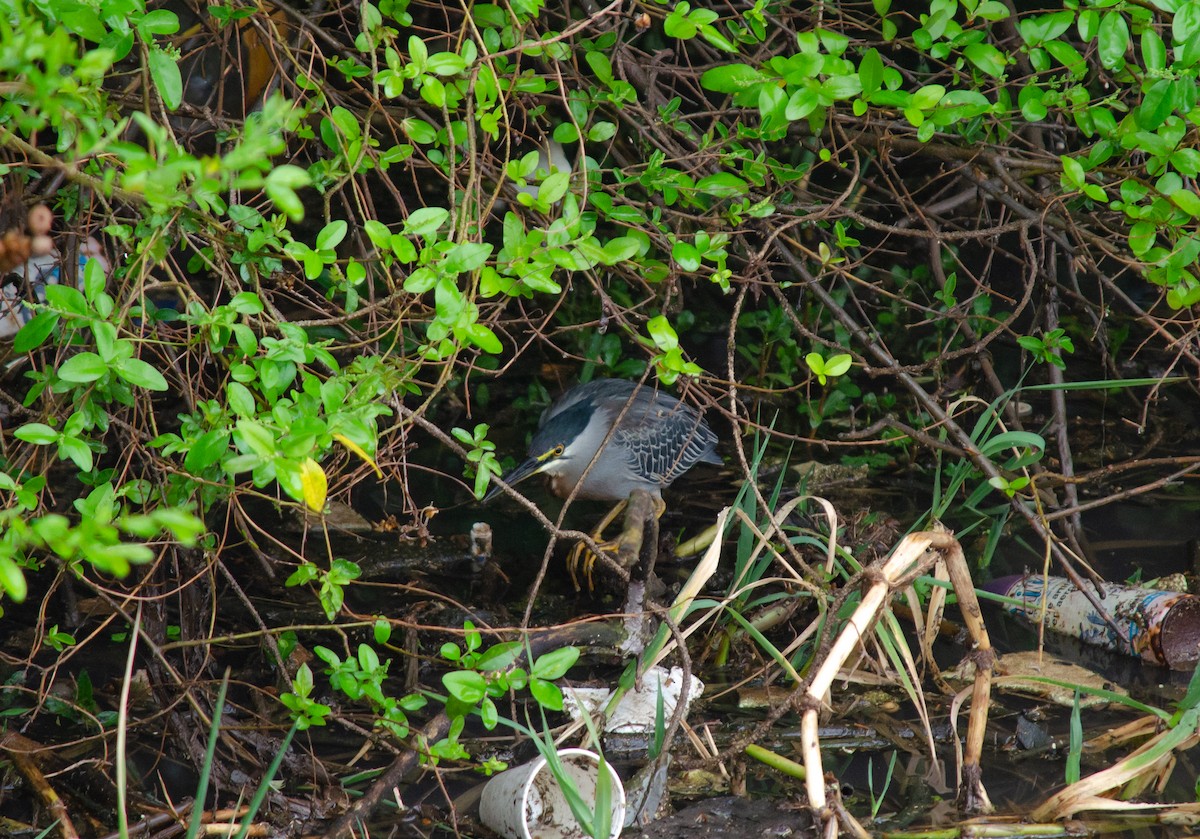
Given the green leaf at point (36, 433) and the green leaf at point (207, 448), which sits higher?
the green leaf at point (36, 433)

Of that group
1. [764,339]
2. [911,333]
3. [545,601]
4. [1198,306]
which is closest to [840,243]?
[1198,306]

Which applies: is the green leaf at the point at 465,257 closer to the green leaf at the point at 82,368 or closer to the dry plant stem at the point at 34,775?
the green leaf at the point at 82,368

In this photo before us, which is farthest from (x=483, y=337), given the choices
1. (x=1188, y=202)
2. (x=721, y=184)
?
(x=1188, y=202)

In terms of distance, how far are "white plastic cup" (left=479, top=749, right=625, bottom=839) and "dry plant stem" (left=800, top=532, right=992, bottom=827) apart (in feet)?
1.48

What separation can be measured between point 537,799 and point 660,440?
8.47 feet

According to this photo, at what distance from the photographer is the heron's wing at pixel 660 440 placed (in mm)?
4738

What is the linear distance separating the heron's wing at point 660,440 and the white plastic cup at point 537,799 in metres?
2.17

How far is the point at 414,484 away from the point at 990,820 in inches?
111

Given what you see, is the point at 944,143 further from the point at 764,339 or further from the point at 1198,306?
the point at 764,339

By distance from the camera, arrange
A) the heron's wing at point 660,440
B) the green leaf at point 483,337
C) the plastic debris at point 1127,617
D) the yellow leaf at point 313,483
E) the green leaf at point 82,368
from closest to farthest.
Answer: the green leaf at point 82,368, the yellow leaf at point 313,483, the green leaf at point 483,337, the plastic debris at point 1127,617, the heron's wing at point 660,440

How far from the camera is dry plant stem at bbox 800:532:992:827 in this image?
6.99ft

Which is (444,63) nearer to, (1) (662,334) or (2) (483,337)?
(2) (483,337)

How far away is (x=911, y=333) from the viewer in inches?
219

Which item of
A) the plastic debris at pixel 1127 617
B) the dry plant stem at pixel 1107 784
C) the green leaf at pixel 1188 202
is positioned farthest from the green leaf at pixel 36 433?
the plastic debris at pixel 1127 617
